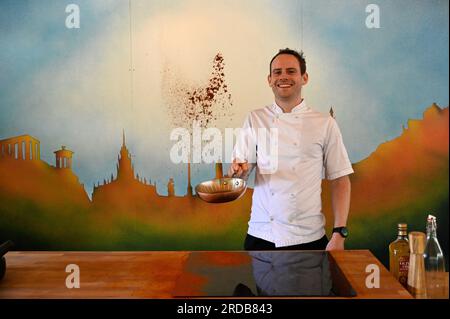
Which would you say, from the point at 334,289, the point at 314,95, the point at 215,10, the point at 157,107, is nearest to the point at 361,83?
the point at 314,95

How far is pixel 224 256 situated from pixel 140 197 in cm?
78

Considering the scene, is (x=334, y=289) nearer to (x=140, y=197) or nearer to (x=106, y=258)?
(x=106, y=258)

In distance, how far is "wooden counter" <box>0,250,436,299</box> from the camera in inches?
62.5

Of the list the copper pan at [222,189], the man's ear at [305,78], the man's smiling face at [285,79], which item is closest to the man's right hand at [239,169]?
the copper pan at [222,189]

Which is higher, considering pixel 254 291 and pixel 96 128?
pixel 96 128

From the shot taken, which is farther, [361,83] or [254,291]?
[361,83]

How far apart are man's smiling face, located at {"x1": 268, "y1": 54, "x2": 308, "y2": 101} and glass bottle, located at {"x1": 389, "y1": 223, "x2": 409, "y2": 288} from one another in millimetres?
1010

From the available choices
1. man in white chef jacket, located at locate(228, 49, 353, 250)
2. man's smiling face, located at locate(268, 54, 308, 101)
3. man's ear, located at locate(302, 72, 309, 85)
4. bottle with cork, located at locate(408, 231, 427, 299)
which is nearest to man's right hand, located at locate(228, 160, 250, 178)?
man in white chef jacket, located at locate(228, 49, 353, 250)

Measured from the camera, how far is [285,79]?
2.60 meters

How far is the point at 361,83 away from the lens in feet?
8.50

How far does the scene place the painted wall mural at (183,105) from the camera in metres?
2.59

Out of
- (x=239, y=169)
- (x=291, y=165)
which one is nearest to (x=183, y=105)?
(x=239, y=169)

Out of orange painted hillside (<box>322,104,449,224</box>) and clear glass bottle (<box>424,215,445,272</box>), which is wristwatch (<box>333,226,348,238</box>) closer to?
orange painted hillside (<box>322,104,449,224</box>)

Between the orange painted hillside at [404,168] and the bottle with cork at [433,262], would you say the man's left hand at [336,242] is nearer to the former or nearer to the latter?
the orange painted hillside at [404,168]
